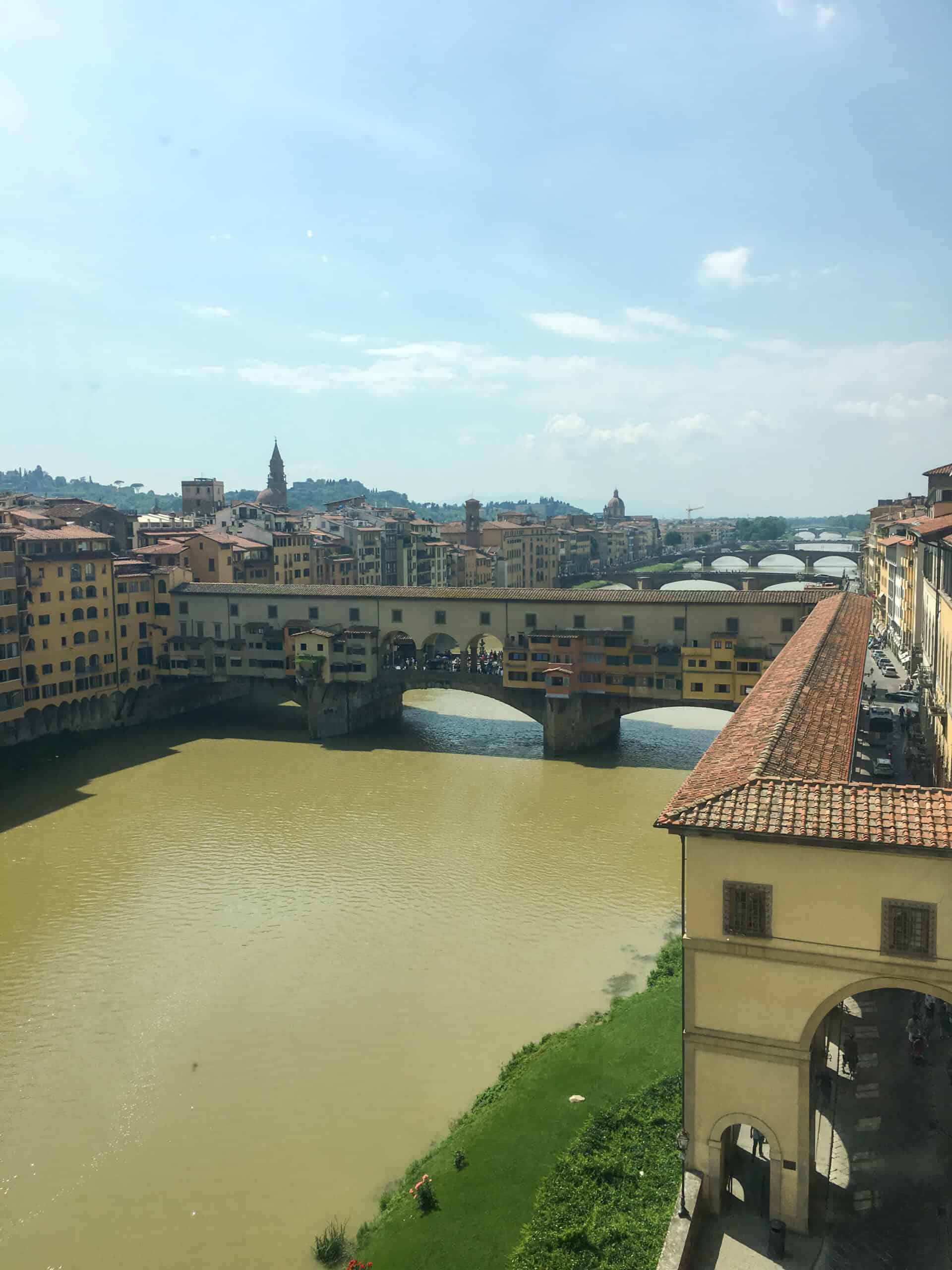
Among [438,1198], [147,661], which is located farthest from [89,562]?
[438,1198]

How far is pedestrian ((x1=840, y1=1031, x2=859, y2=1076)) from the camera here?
14875mm

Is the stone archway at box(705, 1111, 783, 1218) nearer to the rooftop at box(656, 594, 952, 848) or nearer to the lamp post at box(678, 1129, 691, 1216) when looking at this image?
the lamp post at box(678, 1129, 691, 1216)

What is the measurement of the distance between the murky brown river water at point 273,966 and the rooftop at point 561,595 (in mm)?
5839

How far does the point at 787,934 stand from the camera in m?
11.3

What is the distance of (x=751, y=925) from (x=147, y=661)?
38447mm

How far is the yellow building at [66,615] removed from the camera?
3884 cm

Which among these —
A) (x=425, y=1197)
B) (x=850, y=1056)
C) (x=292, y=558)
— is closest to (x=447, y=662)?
(x=292, y=558)

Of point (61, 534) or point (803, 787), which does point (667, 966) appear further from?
point (61, 534)

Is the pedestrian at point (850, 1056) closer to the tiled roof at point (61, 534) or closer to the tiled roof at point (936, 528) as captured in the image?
the tiled roof at point (936, 528)

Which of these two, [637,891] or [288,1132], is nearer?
[288,1132]

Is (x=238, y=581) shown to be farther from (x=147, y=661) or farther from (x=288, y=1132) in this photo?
(x=288, y=1132)

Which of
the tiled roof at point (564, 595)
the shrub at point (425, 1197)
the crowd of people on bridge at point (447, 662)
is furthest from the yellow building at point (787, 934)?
the crowd of people on bridge at point (447, 662)

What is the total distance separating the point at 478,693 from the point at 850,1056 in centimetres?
2736

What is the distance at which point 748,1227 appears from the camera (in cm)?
1153
